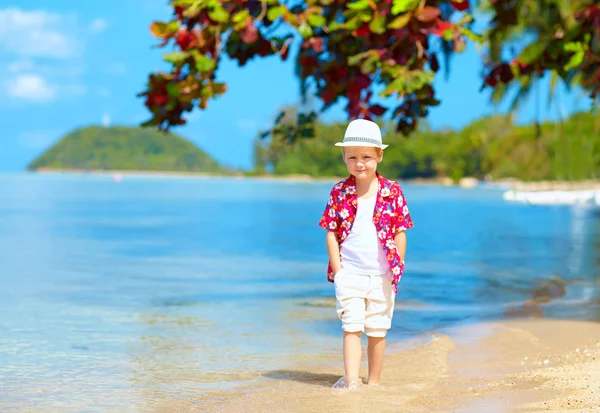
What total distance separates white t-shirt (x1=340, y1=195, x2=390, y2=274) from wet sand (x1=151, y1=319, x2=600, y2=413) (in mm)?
714

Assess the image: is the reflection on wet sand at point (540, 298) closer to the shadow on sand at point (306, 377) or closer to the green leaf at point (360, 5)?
the shadow on sand at point (306, 377)

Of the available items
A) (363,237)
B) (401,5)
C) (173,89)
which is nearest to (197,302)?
(173,89)

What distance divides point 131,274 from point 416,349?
25.1ft

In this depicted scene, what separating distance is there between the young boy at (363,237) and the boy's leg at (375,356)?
0.53 feet

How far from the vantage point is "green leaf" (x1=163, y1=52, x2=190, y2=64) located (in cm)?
675

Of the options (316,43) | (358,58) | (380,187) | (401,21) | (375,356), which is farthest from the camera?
(316,43)

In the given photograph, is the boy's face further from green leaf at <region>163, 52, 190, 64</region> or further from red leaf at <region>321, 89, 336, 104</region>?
green leaf at <region>163, 52, 190, 64</region>

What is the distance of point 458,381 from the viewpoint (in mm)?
6137

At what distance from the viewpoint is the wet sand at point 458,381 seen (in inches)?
206

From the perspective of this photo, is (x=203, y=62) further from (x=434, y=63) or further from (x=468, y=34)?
(x=468, y=34)

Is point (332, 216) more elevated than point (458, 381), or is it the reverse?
point (332, 216)

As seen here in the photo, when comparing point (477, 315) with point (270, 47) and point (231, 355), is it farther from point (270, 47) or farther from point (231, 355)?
point (270, 47)

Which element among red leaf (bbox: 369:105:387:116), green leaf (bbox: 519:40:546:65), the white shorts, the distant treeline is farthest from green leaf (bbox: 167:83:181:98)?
the distant treeline

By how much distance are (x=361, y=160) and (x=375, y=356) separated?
113 centimetres
